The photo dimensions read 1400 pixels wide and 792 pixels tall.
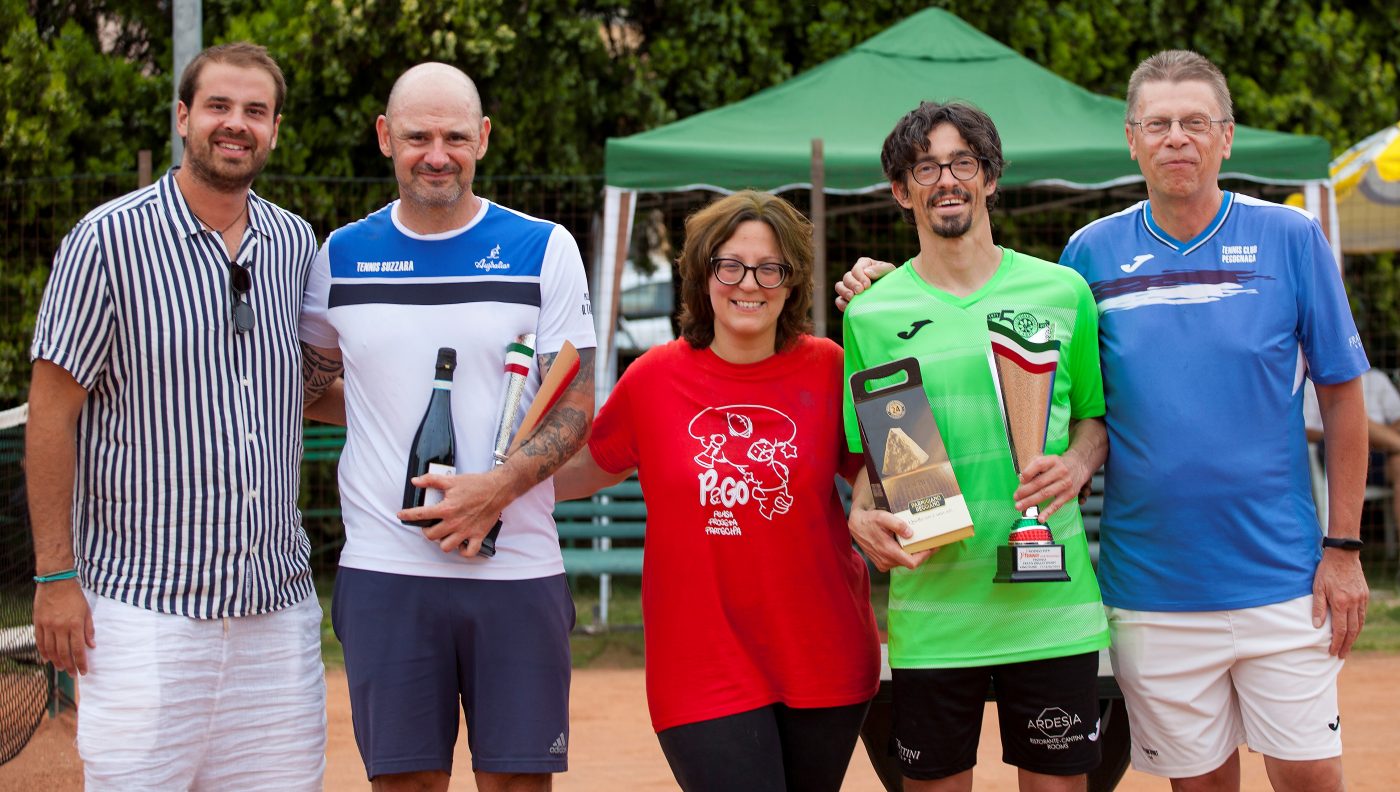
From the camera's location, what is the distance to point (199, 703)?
344 cm

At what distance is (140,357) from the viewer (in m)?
3.38

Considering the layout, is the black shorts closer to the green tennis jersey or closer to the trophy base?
the green tennis jersey

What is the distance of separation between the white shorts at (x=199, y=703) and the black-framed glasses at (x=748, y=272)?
137 centimetres

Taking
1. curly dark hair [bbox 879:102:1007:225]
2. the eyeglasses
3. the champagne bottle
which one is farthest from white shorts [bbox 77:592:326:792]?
the eyeglasses

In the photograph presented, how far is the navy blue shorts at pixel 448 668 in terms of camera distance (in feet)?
11.6

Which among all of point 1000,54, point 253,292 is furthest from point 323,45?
point 253,292

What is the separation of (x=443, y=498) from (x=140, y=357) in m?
0.78

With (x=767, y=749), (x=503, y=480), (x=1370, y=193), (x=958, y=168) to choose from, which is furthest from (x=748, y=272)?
(x=1370, y=193)

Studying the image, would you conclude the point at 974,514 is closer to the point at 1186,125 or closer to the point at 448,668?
the point at 1186,125

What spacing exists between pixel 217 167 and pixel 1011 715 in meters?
2.31

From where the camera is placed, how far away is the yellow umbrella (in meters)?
10.1

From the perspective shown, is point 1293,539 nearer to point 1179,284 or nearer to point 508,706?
Answer: point 1179,284

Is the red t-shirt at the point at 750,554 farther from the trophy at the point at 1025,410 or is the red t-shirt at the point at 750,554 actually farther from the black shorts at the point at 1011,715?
the trophy at the point at 1025,410

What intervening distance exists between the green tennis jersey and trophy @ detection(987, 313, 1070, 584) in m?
0.02
